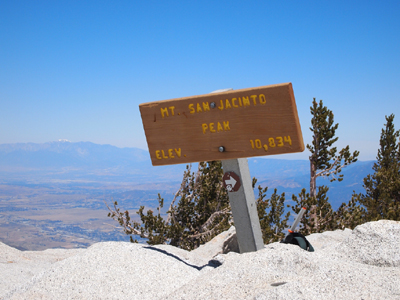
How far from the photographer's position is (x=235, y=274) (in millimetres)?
4113

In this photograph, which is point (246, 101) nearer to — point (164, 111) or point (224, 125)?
point (224, 125)

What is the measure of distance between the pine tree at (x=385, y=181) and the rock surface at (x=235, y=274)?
9.94 metres

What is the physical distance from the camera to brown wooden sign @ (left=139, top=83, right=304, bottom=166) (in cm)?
505

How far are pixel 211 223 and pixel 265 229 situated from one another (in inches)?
94.4

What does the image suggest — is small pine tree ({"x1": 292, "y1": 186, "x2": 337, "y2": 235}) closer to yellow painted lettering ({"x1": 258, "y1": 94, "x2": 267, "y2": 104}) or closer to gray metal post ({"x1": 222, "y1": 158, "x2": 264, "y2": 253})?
gray metal post ({"x1": 222, "y1": 158, "x2": 264, "y2": 253})

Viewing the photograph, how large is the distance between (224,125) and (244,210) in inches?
56.3

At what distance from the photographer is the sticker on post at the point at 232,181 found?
5625mm

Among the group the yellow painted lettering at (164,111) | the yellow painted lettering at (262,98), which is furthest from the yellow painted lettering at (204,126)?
the yellow painted lettering at (262,98)

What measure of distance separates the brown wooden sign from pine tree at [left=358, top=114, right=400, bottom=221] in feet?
35.7

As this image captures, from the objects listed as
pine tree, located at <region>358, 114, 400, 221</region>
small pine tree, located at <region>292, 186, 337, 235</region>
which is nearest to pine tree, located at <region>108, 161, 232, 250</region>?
small pine tree, located at <region>292, 186, 337, 235</region>

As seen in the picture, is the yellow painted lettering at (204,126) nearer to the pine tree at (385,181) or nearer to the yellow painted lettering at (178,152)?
the yellow painted lettering at (178,152)

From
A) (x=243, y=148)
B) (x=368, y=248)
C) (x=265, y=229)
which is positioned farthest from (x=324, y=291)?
(x=265, y=229)

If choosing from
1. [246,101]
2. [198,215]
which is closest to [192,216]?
[198,215]

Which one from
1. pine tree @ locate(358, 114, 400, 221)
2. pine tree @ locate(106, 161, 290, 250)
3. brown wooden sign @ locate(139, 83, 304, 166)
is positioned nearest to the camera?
brown wooden sign @ locate(139, 83, 304, 166)
